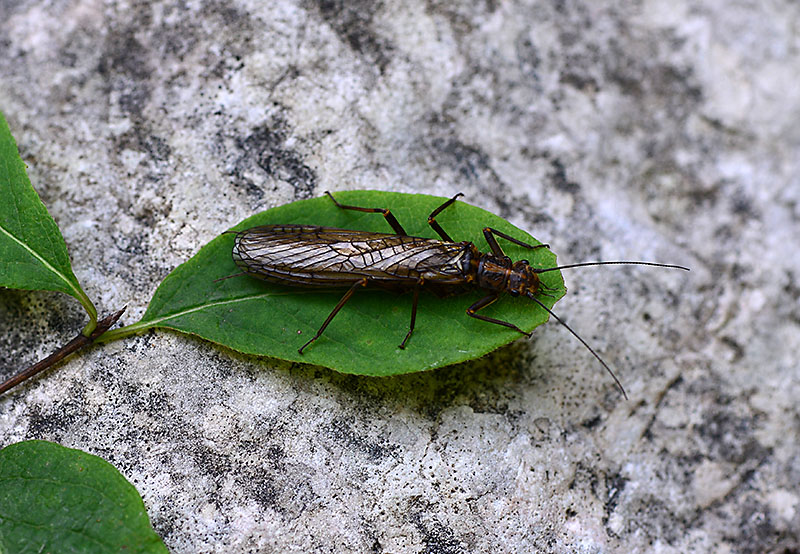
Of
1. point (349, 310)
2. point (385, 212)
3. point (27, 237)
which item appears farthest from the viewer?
point (385, 212)

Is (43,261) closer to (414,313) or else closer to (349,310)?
(349,310)

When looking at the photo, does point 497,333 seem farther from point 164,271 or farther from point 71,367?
point 71,367

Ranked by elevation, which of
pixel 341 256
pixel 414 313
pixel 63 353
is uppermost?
pixel 341 256

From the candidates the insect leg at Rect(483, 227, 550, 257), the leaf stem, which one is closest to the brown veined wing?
the insect leg at Rect(483, 227, 550, 257)

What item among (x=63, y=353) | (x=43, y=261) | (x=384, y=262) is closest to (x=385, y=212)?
(x=384, y=262)

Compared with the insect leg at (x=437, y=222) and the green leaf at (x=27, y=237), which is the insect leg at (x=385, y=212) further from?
the green leaf at (x=27, y=237)

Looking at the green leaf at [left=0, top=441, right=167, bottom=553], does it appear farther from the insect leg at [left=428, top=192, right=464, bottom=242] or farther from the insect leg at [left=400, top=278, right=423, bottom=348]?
the insect leg at [left=428, top=192, right=464, bottom=242]

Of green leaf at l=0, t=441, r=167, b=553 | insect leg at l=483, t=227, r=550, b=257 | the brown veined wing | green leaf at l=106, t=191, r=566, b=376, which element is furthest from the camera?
insect leg at l=483, t=227, r=550, b=257
